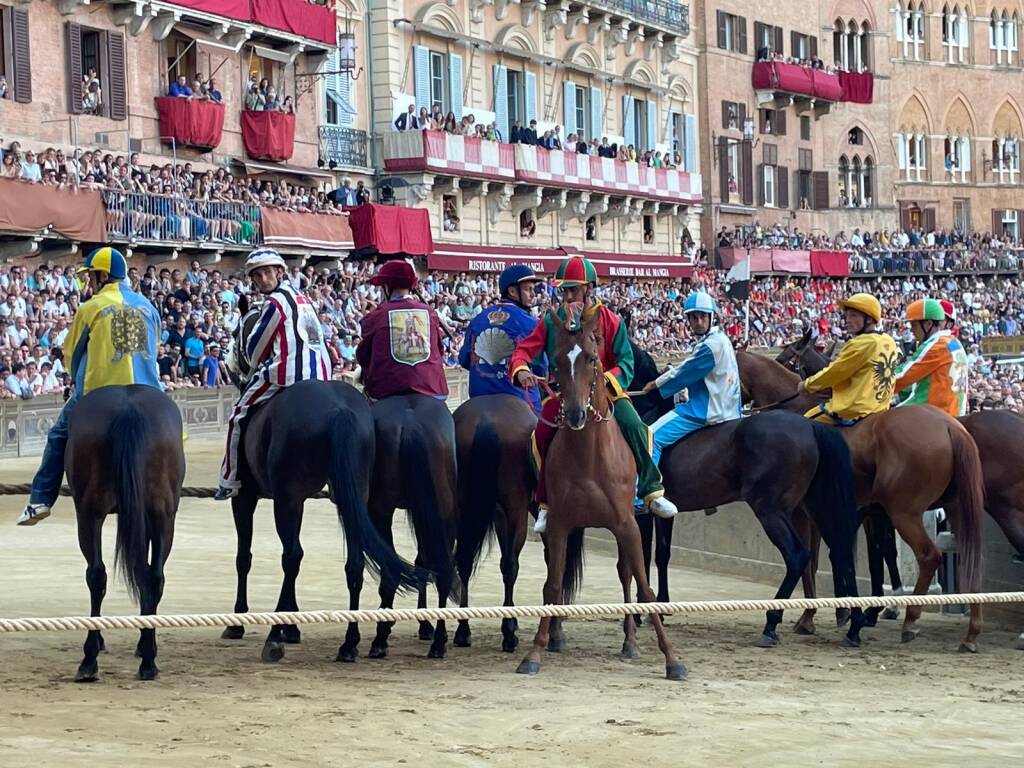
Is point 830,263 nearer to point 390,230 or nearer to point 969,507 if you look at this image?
point 390,230

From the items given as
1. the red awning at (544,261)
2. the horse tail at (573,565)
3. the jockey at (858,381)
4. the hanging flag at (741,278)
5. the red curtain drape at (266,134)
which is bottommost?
the horse tail at (573,565)

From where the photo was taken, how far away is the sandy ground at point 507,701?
8.36 m

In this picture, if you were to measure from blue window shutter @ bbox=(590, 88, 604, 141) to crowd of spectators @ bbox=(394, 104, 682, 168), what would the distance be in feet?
0.86

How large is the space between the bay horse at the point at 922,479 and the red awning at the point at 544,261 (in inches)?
1162

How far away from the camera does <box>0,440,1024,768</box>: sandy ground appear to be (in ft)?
27.4

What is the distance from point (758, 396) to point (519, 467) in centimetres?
304

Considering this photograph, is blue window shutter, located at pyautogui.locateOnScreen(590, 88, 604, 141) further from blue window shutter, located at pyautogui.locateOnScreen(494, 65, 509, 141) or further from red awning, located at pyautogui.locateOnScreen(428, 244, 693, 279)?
blue window shutter, located at pyautogui.locateOnScreen(494, 65, 509, 141)

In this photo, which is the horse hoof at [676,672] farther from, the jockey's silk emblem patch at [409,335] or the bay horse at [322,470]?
the jockey's silk emblem patch at [409,335]

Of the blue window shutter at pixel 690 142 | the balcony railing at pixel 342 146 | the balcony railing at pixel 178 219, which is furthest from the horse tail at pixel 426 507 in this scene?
the blue window shutter at pixel 690 142

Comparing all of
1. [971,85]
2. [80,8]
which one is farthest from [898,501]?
[971,85]

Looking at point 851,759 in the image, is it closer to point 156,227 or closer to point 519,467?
point 519,467

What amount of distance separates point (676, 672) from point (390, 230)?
30628 mm

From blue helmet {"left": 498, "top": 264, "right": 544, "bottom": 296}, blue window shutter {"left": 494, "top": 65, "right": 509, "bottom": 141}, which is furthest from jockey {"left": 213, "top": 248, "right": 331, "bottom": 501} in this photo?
blue window shutter {"left": 494, "top": 65, "right": 509, "bottom": 141}

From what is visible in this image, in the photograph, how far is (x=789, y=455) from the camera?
40.2ft
